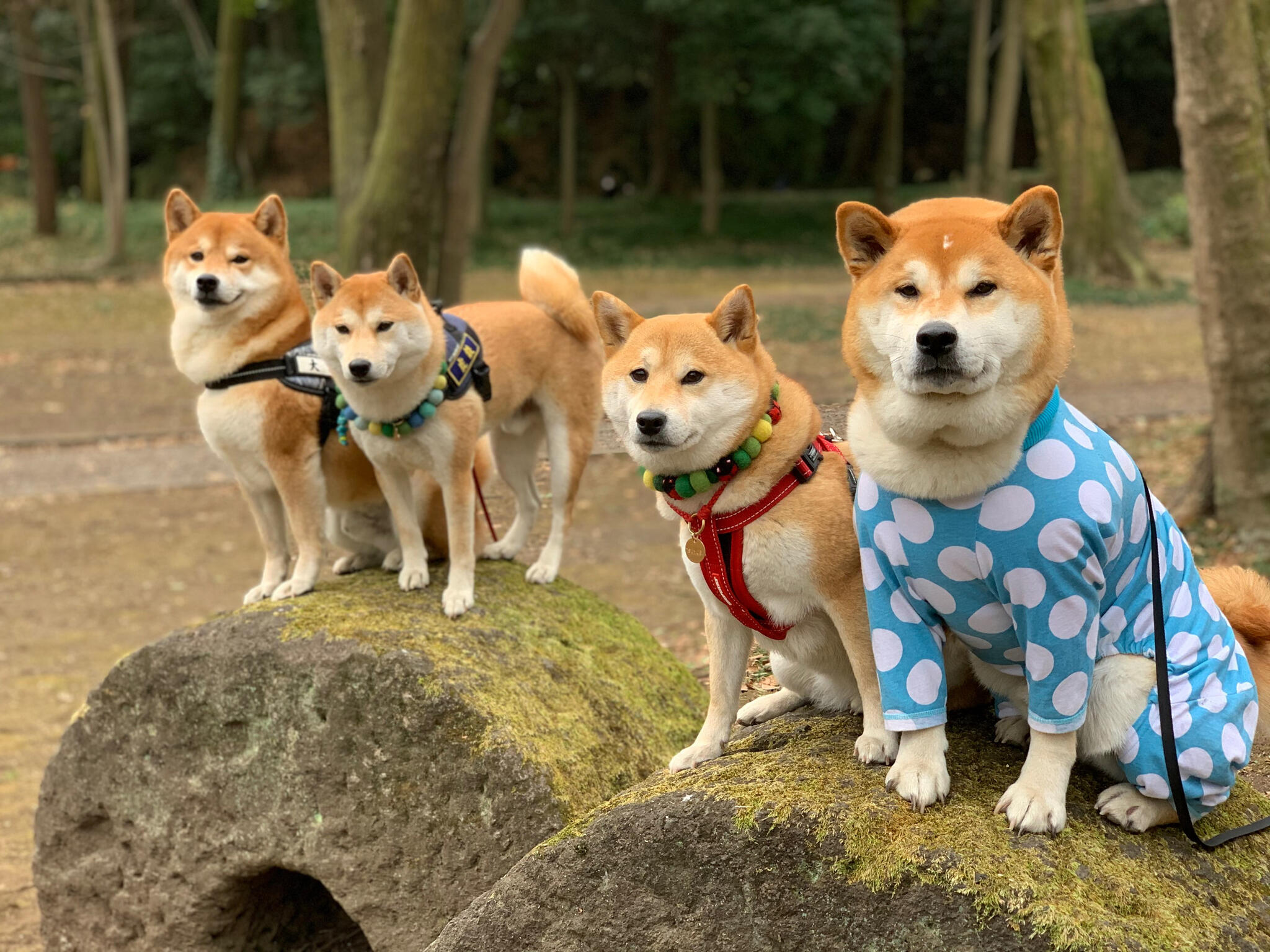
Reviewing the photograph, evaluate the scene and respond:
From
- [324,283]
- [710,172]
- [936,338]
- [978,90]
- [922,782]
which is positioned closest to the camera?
[936,338]

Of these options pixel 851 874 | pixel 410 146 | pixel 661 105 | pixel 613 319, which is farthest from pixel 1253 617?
pixel 661 105

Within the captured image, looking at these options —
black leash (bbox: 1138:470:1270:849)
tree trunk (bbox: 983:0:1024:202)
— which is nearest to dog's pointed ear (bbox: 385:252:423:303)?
black leash (bbox: 1138:470:1270:849)

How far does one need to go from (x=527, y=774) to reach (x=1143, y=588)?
1.98 metres

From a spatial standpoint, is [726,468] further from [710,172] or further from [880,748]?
[710,172]

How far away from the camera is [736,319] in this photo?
3.20 metres

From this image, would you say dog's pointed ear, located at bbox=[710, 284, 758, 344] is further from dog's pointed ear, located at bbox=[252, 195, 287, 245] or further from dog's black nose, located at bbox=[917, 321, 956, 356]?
dog's pointed ear, located at bbox=[252, 195, 287, 245]

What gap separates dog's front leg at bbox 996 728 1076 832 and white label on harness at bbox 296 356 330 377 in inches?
121

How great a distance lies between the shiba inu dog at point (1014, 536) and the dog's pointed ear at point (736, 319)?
0.42 m

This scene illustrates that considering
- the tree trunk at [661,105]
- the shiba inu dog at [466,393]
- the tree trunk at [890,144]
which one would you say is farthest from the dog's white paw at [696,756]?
the tree trunk at [890,144]

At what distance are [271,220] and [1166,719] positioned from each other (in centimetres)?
375

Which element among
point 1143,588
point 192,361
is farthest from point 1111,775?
point 192,361

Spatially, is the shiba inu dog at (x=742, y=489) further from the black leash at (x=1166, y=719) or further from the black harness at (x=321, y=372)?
the black harness at (x=321, y=372)

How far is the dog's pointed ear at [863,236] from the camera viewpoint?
2.63m

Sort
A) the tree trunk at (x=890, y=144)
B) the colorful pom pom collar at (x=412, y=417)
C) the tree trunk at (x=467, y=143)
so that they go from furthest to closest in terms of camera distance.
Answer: the tree trunk at (x=890, y=144) → the tree trunk at (x=467, y=143) → the colorful pom pom collar at (x=412, y=417)
